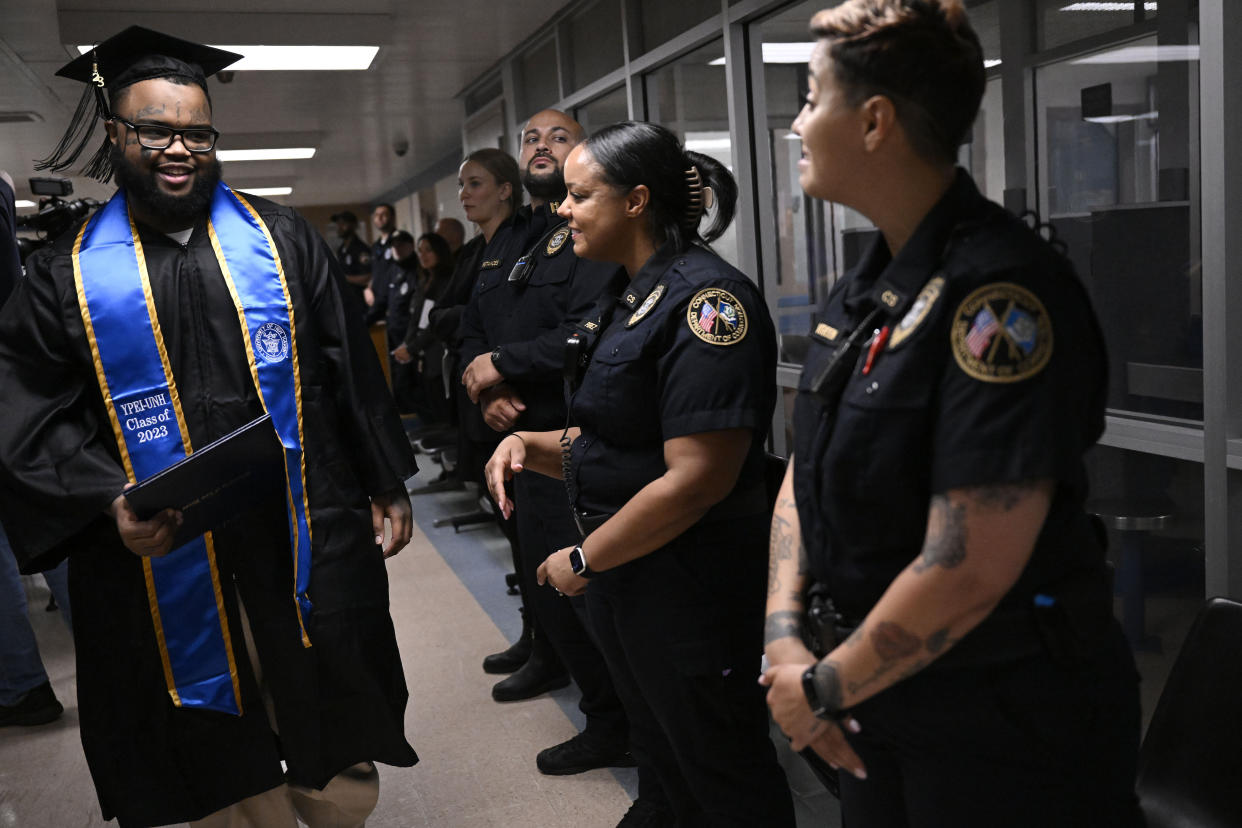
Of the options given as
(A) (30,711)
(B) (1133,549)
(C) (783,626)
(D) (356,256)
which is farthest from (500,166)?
(D) (356,256)

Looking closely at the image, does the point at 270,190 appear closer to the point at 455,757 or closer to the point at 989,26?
the point at 455,757

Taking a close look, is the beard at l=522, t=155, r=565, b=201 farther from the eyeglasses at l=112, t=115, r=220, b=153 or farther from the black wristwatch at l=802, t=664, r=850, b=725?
the black wristwatch at l=802, t=664, r=850, b=725

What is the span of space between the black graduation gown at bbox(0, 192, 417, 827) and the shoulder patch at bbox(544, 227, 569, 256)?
78 centimetres

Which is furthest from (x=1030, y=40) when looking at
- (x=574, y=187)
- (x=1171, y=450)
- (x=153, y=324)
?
(x=153, y=324)

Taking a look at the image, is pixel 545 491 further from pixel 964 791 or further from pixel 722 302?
pixel 964 791

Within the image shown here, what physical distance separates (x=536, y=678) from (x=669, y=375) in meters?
1.83

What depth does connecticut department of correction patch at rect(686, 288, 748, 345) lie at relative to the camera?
163cm

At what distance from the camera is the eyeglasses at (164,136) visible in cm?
188

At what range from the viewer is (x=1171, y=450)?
2.00 m

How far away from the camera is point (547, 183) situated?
3.00 m

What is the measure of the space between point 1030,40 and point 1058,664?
1842 mm

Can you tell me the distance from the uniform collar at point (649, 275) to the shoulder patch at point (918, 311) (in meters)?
0.74

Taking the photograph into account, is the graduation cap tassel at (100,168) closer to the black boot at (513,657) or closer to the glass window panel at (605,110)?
the black boot at (513,657)

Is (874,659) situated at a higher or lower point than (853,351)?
lower
